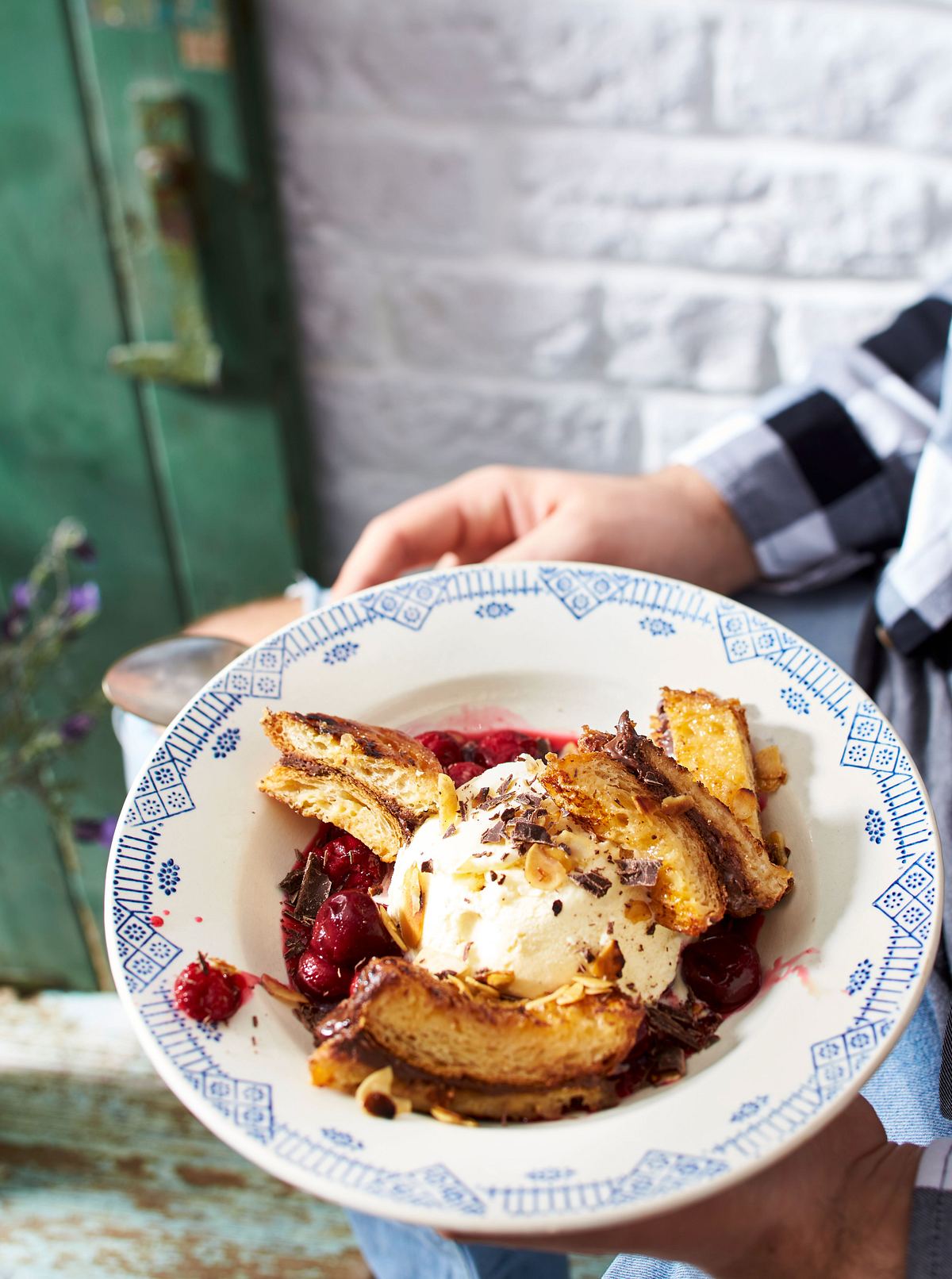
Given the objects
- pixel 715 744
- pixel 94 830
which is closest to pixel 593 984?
pixel 715 744

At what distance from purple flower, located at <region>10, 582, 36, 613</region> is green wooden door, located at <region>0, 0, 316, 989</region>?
2.5 inches

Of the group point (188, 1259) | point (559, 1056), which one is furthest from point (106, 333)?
point (188, 1259)

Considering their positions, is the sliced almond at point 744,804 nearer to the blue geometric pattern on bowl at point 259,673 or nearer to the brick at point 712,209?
the blue geometric pattern on bowl at point 259,673

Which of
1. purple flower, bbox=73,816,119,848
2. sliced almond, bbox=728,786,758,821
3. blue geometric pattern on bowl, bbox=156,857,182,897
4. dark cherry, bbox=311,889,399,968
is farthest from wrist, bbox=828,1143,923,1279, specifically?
purple flower, bbox=73,816,119,848

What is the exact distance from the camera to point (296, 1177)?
0.61 m

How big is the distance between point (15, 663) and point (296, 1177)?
4.36 ft

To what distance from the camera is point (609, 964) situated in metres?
0.73

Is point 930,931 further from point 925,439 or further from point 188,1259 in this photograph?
point 188,1259

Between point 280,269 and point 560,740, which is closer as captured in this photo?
point 560,740

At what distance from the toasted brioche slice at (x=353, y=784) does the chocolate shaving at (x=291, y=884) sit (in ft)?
0.15

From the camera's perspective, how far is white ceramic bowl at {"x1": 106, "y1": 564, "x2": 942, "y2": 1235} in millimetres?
619

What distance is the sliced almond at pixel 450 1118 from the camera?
0.66 m

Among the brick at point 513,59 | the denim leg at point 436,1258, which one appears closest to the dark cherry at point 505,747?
the denim leg at point 436,1258

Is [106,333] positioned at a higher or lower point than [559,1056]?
higher
